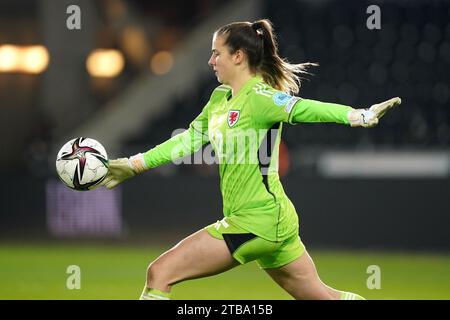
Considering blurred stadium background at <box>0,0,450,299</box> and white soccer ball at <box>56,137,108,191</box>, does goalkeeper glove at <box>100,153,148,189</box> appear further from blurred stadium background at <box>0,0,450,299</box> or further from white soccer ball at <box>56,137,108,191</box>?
blurred stadium background at <box>0,0,450,299</box>

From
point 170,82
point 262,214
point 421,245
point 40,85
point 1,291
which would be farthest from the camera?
point 40,85

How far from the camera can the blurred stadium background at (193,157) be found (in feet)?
37.0

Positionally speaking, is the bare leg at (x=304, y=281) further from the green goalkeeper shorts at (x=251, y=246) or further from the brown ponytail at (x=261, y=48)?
the brown ponytail at (x=261, y=48)

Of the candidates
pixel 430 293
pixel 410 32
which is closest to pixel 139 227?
pixel 430 293

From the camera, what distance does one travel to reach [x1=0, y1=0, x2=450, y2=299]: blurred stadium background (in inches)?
444

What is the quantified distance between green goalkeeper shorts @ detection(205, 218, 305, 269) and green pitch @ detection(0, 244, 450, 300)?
11.1 ft

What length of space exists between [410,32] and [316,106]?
11.6 meters

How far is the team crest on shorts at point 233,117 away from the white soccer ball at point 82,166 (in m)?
0.92

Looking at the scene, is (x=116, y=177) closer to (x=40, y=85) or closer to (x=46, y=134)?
(x=46, y=134)

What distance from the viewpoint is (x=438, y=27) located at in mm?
16188
